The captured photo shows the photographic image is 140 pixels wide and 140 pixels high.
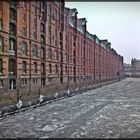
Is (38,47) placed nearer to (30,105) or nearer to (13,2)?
(13,2)

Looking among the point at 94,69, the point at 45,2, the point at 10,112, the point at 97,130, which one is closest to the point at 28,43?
the point at 45,2

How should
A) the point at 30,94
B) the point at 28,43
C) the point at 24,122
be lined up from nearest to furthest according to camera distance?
1. the point at 24,122
2. the point at 30,94
3. the point at 28,43

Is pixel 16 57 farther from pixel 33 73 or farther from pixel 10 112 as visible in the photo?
pixel 10 112

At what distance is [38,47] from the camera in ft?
98.3

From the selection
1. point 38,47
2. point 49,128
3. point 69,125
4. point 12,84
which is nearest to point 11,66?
point 12,84

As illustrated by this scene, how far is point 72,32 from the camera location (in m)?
43.7

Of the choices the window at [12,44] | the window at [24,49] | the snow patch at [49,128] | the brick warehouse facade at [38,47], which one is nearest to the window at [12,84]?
the brick warehouse facade at [38,47]

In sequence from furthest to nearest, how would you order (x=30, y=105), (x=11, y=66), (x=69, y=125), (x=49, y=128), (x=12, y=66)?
(x=12, y=66) < (x=11, y=66) < (x=30, y=105) < (x=69, y=125) < (x=49, y=128)

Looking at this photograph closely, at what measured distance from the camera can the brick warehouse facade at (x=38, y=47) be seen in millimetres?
23531

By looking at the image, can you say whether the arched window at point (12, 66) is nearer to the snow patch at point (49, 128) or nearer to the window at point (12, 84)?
the window at point (12, 84)

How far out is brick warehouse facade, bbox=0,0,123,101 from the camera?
23.5m

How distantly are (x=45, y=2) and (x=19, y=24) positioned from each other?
25.3 feet

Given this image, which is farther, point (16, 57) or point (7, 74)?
point (16, 57)

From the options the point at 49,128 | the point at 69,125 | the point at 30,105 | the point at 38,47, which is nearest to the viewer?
the point at 49,128
